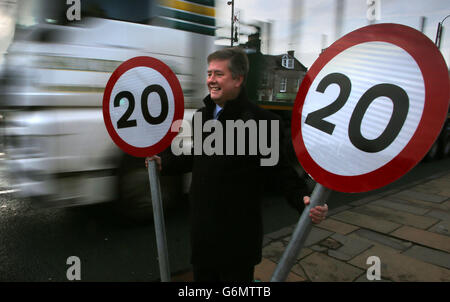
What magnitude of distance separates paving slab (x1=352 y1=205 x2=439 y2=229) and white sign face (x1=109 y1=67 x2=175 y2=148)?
3.80 metres

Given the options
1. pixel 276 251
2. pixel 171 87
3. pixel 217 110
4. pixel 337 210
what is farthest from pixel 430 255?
pixel 171 87

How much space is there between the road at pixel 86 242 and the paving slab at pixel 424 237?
50.8 inches

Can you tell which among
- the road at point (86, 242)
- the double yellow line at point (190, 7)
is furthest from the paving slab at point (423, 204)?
the double yellow line at point (190, 7)

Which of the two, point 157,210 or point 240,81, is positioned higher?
point 240,81

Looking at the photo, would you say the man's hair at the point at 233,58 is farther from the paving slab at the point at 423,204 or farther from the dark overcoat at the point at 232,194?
the paving slab at the point at 423,204

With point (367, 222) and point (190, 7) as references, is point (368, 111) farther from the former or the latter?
point (367, 222)

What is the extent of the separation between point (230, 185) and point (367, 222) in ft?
10.6

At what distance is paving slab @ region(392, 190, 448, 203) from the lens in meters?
5.49

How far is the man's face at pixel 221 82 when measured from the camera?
156 centimetres

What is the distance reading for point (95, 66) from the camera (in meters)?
2.95

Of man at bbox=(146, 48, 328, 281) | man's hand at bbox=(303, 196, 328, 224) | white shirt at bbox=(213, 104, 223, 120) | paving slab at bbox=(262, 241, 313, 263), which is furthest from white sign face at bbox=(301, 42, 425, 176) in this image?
paving slab at bbox=(262, 241, 313, 263)

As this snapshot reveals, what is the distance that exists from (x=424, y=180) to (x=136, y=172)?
6751mm

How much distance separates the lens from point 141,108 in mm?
1711
